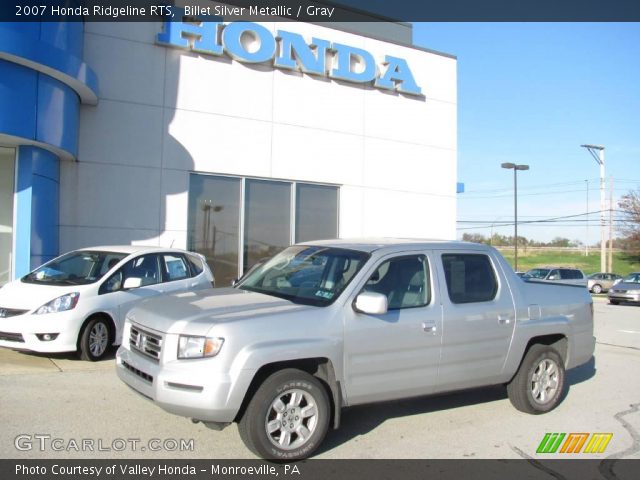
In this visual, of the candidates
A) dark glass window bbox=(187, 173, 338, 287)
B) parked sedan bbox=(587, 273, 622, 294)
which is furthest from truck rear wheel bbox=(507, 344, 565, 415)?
parked sedan bbox=(587, 273, 622, 294)

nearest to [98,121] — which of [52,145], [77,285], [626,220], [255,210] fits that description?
[52,145]

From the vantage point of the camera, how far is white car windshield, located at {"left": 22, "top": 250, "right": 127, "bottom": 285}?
841cm

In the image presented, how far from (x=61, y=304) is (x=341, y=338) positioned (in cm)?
458

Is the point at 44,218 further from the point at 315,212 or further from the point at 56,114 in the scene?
the point at 315,212

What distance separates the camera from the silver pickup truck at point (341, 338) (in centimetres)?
437

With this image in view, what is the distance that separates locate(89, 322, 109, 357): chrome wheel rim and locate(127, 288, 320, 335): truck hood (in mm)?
3016

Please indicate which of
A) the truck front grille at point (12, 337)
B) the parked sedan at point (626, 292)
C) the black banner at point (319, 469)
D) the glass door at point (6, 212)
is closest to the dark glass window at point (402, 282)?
the black banner at point (319, 469)

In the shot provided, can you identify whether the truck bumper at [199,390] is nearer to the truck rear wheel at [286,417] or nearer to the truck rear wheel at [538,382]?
the truck rear wheel at [286,417]

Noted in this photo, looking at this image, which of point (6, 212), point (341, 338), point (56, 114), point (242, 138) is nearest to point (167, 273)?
point (56, 114)

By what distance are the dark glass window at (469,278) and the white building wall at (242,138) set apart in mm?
9695

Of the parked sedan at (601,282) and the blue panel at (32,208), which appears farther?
the parked sedan at (601,282)

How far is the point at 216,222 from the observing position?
15000 millimetres

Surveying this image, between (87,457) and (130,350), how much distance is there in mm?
902

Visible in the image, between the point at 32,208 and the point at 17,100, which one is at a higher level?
the point at 17,100
